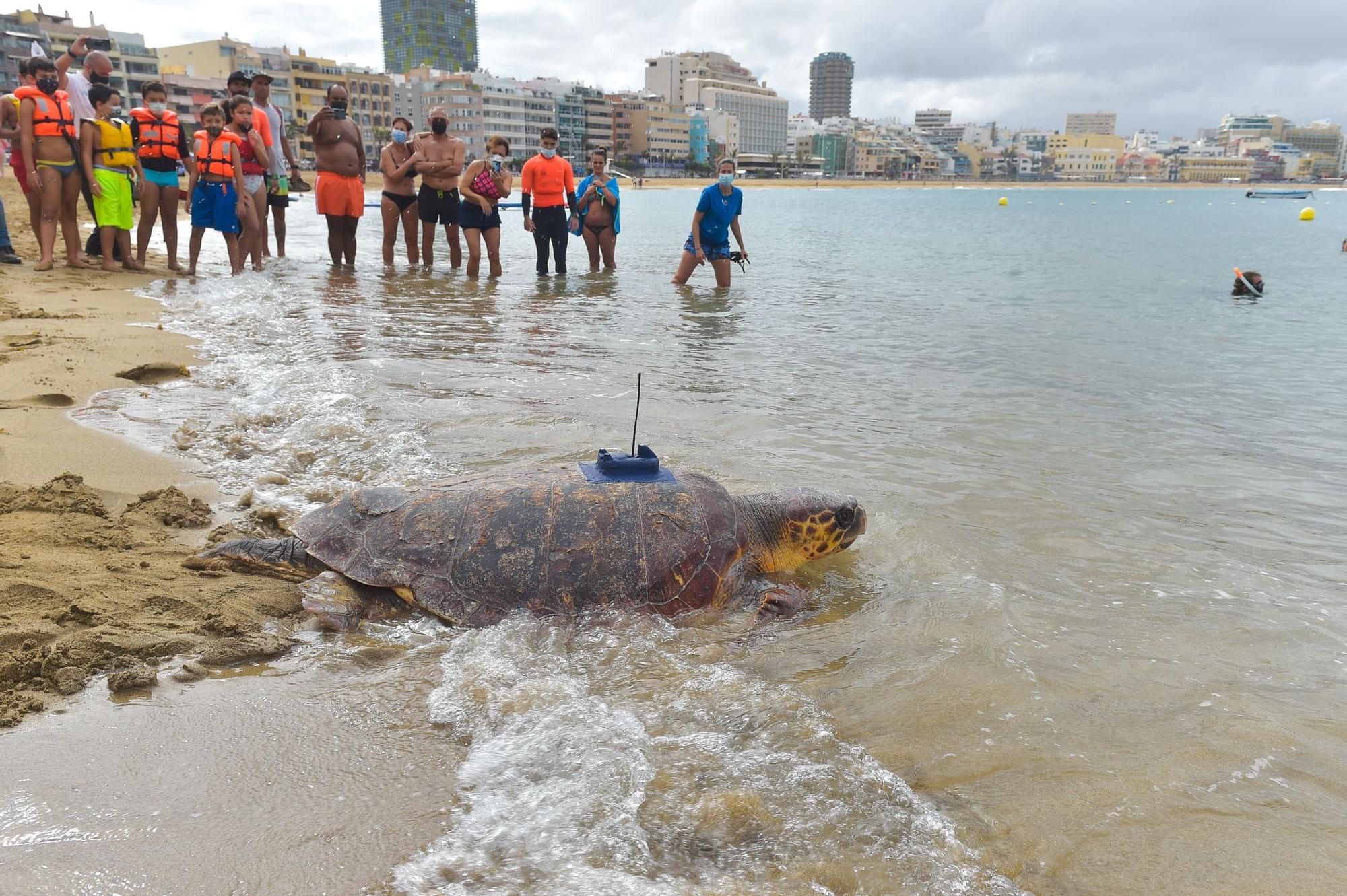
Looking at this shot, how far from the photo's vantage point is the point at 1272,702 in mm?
2711

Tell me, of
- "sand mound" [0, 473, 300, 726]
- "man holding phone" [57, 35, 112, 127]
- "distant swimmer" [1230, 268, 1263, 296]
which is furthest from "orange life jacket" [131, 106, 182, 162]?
"distant swimmer" [1230, 268, 1263, 296]

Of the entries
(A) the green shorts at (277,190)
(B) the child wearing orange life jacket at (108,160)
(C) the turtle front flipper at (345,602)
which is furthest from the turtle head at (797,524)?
(A) the green shorts at (277,190)

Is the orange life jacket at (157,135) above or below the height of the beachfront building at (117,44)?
below

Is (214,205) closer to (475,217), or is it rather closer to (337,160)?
(337,160)

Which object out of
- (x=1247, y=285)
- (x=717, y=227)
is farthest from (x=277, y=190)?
(x=1247, y=285)

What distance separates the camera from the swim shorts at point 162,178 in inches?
386

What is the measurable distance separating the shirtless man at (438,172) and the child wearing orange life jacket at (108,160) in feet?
11.1

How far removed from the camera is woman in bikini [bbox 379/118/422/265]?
11484 millimetres

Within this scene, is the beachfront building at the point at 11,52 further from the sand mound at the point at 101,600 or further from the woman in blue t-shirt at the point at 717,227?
the sand mound at the point at 101,600

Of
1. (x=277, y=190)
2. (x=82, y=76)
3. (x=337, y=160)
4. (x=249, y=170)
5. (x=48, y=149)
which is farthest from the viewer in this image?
(x=277, y=190)

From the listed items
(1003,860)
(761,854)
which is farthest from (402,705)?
(1003,860)

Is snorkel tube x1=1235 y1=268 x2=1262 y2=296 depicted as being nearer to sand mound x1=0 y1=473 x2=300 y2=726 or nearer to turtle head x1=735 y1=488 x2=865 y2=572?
turtle head x1=735 y1=488 x2=865 y2=572

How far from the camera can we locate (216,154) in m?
9.49

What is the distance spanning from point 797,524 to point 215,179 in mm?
9118
